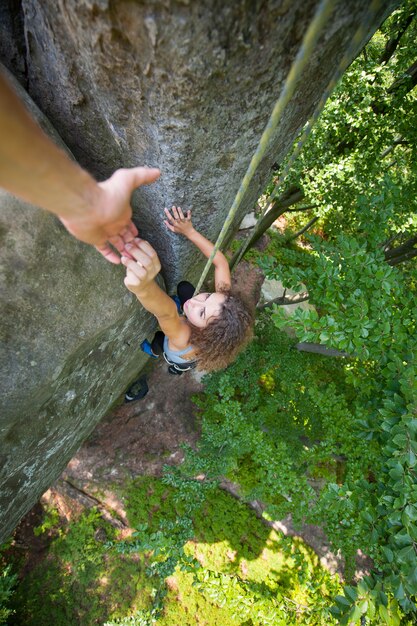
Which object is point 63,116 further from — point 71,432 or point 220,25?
point 71,432

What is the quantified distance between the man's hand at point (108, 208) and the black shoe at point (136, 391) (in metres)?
4.17

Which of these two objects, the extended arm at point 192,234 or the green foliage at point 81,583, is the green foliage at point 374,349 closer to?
the extended arm at point 192,234

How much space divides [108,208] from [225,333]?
1.37 meters

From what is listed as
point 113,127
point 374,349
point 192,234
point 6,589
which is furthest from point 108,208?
point 6,589

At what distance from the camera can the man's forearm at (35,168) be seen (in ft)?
3.03

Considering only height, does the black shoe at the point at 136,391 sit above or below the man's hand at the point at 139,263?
below

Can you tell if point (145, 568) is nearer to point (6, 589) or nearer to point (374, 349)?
point (6, 589)

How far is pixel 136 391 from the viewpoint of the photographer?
5.30 meters

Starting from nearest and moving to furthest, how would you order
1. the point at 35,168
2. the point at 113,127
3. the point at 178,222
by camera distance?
the point at 35,168 → the point at 113,127 → the point at 178,222

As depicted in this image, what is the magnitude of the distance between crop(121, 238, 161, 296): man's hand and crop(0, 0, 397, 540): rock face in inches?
24.0

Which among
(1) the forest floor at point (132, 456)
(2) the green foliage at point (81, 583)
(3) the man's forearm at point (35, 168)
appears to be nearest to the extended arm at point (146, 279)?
(3) the man's forearm at point (35, 168)

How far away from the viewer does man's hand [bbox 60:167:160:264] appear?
1.24 m

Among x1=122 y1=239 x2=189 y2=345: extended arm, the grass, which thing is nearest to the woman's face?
x1=122 y1=239 x2=189 y2=345: extended arm

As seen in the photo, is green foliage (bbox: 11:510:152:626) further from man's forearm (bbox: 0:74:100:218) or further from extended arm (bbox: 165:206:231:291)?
man's forearm (bbox: 0:74:100:218)
